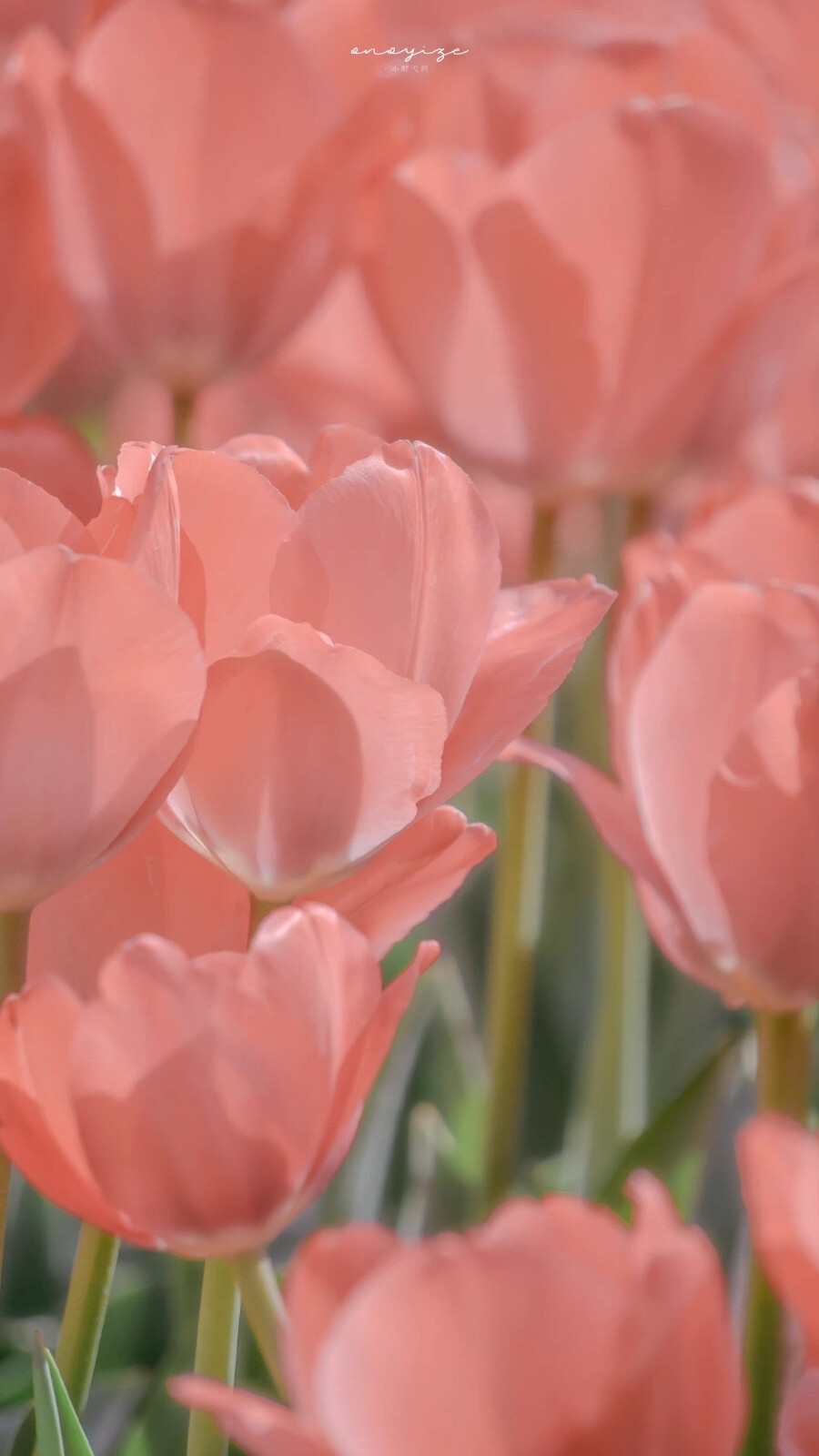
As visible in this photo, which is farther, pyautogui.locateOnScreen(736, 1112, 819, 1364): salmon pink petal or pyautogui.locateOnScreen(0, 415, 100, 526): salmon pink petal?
pyautogui.locateOnScreen(0, 415, 100, 526): salmon pink petal

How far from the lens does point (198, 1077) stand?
0.18m

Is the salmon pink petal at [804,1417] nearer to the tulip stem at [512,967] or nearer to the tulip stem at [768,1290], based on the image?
the tulip stem at [768,1290]

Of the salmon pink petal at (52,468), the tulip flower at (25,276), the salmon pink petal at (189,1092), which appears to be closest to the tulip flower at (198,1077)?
the salmon pink petal at (189,1092)

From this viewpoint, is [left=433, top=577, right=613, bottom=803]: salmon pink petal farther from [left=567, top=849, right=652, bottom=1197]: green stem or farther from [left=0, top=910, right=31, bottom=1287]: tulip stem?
[left=567, top=849, right=652, bottom=1197]: green stem

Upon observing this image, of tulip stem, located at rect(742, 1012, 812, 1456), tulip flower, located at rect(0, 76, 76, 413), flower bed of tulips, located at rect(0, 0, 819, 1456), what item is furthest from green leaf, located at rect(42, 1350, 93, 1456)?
tulip flower, located at rect(0, 76, 76, 413)

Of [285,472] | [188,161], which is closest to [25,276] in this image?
[188,161]

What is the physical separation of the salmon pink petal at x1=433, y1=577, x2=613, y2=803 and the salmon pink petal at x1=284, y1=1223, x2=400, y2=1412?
0.07 m

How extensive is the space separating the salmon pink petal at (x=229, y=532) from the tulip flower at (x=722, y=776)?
0.22 feet

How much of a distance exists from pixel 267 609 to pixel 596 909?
317mm

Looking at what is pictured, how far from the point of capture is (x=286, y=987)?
175 mm

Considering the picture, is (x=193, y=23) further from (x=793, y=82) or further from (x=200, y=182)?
(x=793, y=82)

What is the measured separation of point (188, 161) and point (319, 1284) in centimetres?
29

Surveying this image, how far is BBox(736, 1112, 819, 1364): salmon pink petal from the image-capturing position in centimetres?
15

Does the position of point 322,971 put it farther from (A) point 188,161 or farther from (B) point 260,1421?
(A) point 188,161
